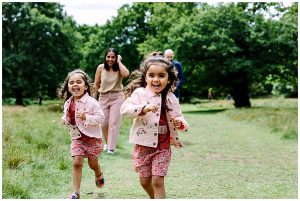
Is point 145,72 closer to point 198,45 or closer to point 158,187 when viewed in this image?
point 158,187

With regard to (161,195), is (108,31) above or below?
above

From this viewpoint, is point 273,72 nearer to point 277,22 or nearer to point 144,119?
point 277,22

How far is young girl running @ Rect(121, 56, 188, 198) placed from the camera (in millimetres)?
4754

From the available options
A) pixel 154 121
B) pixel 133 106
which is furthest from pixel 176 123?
pixel 133 106

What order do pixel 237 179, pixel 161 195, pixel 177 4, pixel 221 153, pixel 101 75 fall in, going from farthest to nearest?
pixel 177 4
pixel 221 153
pixel 101 75
pixel 237 179
pixel 161 195

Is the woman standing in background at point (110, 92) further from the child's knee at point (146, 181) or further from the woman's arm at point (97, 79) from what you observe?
the child's knee at point (146, 181)

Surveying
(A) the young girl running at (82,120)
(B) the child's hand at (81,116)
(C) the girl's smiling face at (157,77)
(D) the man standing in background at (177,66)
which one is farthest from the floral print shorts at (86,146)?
(D) the man standing in background at (177,66)

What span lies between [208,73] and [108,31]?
763 inches

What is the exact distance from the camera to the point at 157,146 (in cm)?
482

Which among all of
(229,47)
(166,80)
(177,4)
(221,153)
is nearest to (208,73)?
(229,47)

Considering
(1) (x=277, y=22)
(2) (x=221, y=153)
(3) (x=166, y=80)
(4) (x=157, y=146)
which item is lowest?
(2) (x=221, y=153)

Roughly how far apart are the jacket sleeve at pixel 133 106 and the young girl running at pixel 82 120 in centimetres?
77

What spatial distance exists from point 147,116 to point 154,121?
0.31 ft

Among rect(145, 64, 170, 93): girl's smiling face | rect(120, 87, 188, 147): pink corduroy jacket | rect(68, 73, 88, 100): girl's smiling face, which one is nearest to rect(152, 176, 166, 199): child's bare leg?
rect(120, 87, 188, 147): pink corduroy jacket
